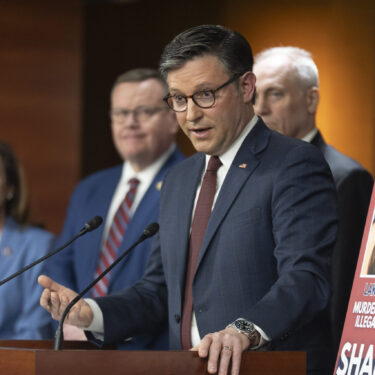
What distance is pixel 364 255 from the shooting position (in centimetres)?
230

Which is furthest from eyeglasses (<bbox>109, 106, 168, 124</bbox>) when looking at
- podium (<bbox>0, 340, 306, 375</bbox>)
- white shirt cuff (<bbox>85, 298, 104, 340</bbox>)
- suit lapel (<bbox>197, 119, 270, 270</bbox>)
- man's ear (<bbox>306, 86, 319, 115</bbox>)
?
podium (<bbox>0, 340, 306, 375</bbox>)

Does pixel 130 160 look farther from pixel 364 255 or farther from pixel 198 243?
pixel 364 255

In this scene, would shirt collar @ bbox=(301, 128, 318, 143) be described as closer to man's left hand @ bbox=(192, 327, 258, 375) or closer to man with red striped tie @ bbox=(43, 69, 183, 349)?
man with red striped tie @ bbox=(43, 69, 183, 349)

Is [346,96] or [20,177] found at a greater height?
[346,96]

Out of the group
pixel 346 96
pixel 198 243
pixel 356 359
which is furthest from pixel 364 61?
pixel 356 359

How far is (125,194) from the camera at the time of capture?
13.5 feet

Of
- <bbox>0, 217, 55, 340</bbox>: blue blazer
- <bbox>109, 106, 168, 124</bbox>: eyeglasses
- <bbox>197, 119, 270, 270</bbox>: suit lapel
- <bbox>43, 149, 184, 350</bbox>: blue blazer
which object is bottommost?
<bbox>0, 217, 55, 340</bbox>: blue blazer

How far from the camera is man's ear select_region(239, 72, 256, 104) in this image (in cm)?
264

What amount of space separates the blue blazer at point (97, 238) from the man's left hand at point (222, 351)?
163cm

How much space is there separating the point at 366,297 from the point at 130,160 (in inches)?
83.5

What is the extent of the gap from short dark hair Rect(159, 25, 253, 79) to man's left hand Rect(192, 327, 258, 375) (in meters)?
0.87

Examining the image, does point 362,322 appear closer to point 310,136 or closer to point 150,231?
point 150,231

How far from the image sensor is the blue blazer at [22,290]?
420 centimetres

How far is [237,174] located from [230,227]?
0.54ft
